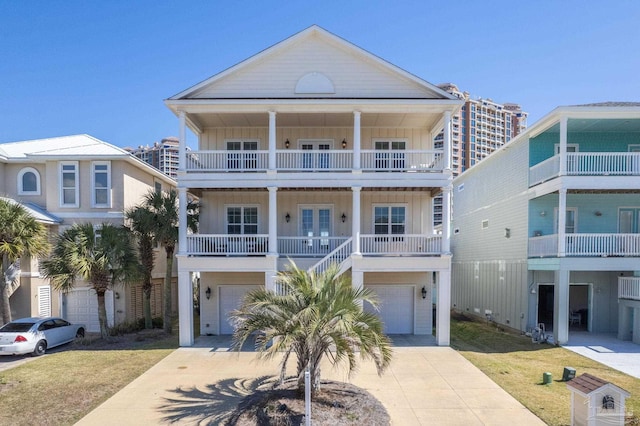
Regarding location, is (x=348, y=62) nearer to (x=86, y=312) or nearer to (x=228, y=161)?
(x=228, y=161)

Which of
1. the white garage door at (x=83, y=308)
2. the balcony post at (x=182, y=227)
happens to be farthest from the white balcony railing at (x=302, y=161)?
the white garage door at (x=83, y=308)

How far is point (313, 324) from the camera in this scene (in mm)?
6531

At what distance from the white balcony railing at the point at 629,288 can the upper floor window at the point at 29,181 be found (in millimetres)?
25593

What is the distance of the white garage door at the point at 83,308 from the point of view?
50.3 ft

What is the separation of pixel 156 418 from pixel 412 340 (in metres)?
9.36

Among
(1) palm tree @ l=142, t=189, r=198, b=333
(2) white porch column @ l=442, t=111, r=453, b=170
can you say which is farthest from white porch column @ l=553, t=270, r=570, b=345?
(1) palm tree @ l=142, t=189, r=198, b=333

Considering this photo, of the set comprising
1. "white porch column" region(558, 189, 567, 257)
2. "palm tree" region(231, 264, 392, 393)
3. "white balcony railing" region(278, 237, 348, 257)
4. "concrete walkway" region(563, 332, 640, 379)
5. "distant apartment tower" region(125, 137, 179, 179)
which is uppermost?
"distant apartment tower" region(125, 137, 179, 179)

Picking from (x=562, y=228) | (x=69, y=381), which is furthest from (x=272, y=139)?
(x=562, y=228)

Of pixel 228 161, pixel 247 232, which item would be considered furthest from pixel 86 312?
pixel 228 161

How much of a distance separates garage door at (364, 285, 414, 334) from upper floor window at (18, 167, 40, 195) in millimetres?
16117

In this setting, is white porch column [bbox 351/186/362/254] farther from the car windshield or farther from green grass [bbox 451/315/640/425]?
the car windshield

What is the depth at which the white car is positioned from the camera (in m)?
11.0

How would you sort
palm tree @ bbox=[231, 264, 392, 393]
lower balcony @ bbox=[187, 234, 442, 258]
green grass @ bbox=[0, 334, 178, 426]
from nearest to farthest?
palm tree @ bbox=[231, 264, 392, 393] < green grass @ bbox=[0, 334, 178, 426] < lower balcony @ bbox=[187, 234, 442, 258]

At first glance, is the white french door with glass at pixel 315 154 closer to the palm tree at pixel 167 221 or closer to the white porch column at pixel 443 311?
the palm tree at pixel 167 221
